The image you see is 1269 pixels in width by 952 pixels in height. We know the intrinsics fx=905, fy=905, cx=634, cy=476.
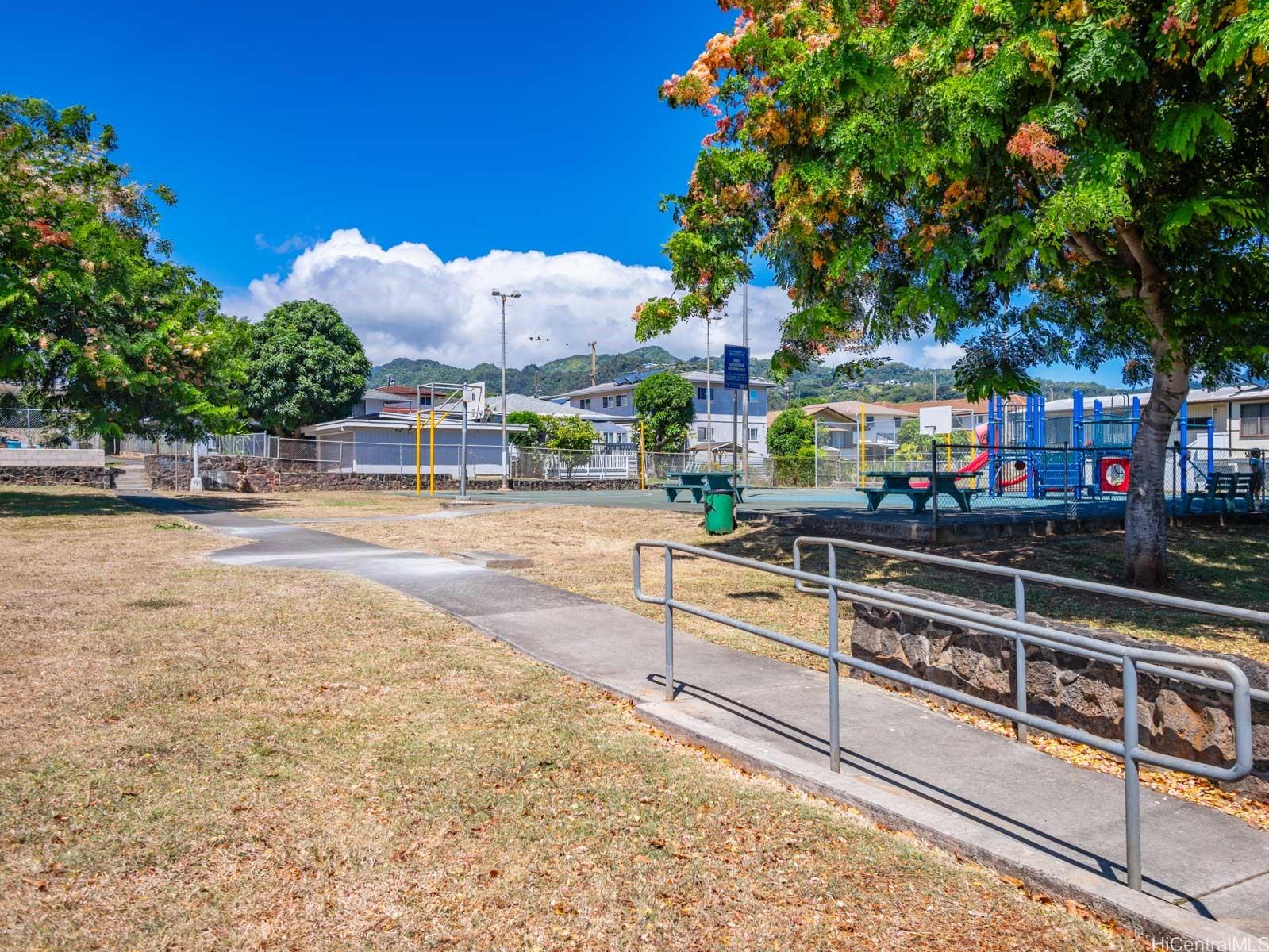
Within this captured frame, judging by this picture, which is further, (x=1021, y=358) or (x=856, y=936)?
(x=1021, y=358)

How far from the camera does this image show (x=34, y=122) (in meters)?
24.6

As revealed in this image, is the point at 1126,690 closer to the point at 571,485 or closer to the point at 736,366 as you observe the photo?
the point at 736,366

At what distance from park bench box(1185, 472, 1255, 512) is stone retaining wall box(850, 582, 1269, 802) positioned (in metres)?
14.5

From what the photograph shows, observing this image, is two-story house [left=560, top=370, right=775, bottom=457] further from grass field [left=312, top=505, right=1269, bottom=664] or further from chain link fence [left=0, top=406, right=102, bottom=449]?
grass field [left=312, top=505, right=1269, bottom=664]

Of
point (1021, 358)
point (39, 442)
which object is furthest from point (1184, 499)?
point (39, 442)

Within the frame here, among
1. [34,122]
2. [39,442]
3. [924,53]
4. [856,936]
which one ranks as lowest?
[856,936]

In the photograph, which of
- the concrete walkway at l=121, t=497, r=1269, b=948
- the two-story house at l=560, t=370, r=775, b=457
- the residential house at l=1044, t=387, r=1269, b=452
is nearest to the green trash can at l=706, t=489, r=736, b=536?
the concrete walkway at l=121, t=497, r=1269, b=948

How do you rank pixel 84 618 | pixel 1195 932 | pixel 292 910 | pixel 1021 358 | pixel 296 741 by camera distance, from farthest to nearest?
1. pixel 1021 358
2. pixel 84 618
3. pixel 296 741
4. pixel 292 910
5. pixel 1195 932

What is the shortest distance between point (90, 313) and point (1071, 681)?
22375 millimetres

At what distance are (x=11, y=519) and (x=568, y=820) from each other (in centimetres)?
1860

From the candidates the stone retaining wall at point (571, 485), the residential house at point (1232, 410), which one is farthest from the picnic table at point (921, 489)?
the residential house at point (1232, 410)

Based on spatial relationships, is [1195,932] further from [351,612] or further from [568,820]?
[351,612]

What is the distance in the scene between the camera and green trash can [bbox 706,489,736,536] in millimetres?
15523

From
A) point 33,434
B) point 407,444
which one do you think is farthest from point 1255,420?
point 33,434
